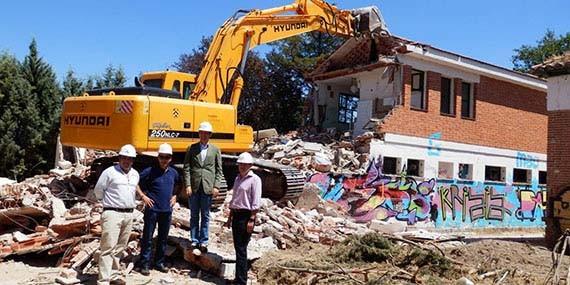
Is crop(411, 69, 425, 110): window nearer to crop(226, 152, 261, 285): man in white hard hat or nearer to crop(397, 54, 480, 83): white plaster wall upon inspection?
crop(397, 54, 480, 83): white plaster wall

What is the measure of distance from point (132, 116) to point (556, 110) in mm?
10745

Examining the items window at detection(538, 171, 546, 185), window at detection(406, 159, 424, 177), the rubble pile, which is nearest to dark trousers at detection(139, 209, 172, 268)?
the rubble pile

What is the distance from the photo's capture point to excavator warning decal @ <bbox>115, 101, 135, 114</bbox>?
36.8ft

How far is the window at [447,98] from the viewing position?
78.2ft

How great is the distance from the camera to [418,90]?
2317 centimetres

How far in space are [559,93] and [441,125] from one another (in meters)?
8.27

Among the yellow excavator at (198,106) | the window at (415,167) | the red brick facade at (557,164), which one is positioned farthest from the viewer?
the window at (415,167)

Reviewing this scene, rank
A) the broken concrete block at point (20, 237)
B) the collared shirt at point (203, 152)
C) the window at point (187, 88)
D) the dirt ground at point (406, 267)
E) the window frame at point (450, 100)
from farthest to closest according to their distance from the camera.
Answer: the window frame at point (450, 100)
the window at point (187, 88)
the broken concrete block at point (20, 237)
the collared shirt at point (203, 152)
the dirt ground at point (406, 267)

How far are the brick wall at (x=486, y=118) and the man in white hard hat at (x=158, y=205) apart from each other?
533 inches

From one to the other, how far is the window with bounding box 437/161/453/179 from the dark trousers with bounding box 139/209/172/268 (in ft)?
54.4

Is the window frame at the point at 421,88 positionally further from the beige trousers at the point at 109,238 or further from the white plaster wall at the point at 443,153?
the beige trousers at the point at 109,238

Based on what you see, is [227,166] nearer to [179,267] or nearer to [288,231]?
[288,231]

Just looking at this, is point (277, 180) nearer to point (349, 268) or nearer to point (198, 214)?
point (198, 214)

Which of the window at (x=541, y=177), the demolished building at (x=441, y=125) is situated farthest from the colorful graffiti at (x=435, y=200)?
the window at (x=541, y=177)
